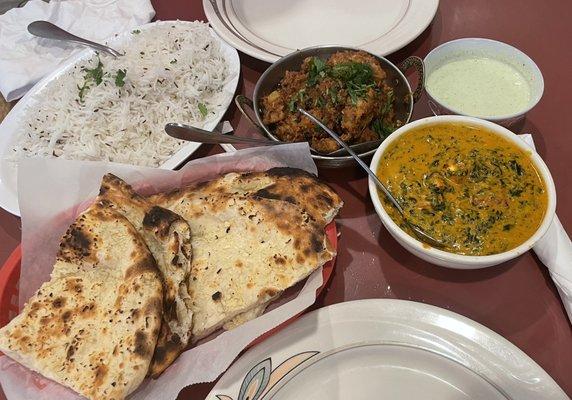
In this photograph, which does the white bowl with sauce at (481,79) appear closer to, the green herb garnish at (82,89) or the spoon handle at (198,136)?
the spoon handle at (198,136)

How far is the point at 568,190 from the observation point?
72.8 inches

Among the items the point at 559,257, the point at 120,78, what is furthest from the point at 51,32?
the point at 559,257

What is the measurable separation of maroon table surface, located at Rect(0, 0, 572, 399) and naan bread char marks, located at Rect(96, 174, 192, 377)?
25 centimetres

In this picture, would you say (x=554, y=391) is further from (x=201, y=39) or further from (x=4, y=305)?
(x=201, y=39)

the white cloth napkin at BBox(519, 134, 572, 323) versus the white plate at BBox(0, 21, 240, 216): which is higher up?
the white plate at BBox(0, 21, 240, 216)

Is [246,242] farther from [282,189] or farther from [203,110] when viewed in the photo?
[203,110]

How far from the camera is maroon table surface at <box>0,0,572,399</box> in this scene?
157 cm

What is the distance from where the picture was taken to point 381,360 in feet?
4.67

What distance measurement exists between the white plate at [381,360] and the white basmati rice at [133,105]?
1.01m

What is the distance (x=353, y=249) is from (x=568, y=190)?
883mm

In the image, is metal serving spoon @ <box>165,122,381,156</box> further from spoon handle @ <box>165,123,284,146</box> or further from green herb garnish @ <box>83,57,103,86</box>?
green herb garnish @ <box>83,57,103,86</box>

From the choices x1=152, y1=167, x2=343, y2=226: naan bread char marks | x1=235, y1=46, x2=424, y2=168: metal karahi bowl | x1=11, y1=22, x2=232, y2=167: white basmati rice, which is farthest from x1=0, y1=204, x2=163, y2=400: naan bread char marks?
x1=235, y1=46, x2=424, y2=168: metal karahi bowl

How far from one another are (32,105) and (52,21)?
2.45 ft

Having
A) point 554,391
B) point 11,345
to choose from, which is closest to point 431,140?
point 554,391
